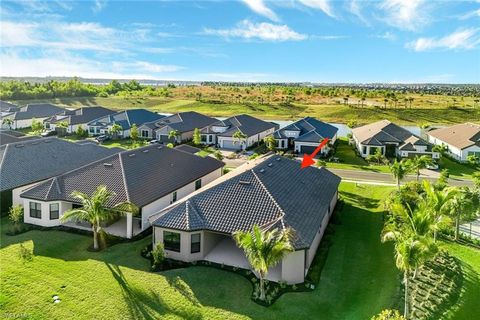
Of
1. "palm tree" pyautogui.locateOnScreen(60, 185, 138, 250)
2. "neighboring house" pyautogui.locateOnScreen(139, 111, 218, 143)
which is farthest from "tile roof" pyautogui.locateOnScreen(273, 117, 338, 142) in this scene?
"palm tree" pyautogui.locateOnScreen(60, 185, 138, 250)

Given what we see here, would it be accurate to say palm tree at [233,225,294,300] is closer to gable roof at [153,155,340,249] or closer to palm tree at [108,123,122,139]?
gable roof at [153,155,340,249]

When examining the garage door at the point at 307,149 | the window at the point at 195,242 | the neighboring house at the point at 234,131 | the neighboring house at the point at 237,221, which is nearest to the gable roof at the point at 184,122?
the neighboring house at the point at 234,131

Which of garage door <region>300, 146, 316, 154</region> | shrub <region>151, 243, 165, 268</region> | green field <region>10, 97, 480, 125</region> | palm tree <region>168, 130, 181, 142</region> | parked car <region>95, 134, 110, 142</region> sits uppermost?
green field <region>10, 97, 480, 125</region>

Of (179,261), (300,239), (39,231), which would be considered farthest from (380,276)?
(39,231)

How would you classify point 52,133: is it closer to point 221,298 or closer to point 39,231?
point 39,231

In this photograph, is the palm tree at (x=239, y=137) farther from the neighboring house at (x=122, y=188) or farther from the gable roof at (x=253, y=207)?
the gable roof at (x=253, y=207)
